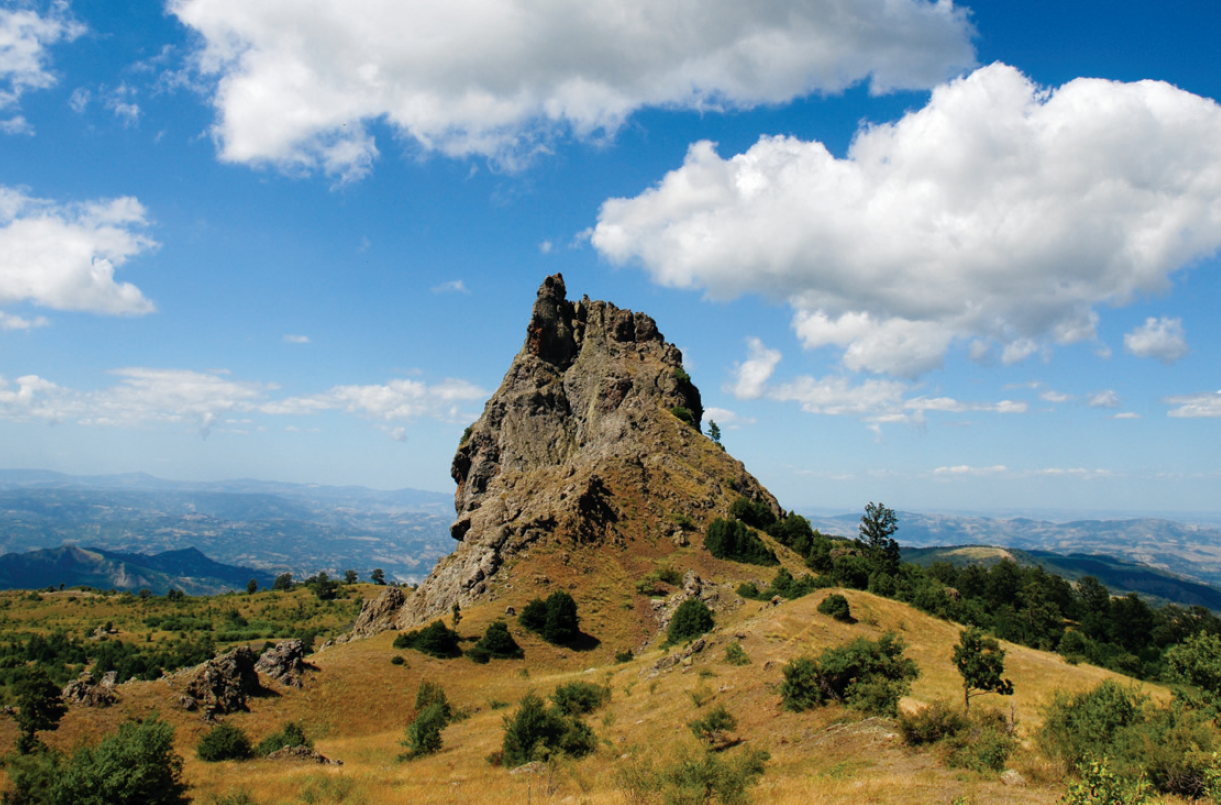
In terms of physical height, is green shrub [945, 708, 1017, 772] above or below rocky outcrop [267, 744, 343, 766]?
above

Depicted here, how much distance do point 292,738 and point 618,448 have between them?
56203 mm

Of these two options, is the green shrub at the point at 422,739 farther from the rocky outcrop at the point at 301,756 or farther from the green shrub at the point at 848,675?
the green shrub at the point at 848,675

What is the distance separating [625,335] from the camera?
99.9 metres

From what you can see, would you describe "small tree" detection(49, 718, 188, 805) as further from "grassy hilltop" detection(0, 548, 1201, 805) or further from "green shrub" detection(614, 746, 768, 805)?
"green shrub" detection(614, 746, 768, 805)

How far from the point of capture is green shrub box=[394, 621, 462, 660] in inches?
1704

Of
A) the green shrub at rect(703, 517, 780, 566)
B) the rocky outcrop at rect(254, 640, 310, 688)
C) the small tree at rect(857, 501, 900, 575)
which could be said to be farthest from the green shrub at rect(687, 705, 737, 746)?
the small tree at rect(857, 501, 900, 575)

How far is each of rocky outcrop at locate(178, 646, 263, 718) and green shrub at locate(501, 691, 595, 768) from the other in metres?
16.8

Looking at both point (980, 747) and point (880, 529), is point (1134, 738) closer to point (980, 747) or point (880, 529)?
point (980, 747)

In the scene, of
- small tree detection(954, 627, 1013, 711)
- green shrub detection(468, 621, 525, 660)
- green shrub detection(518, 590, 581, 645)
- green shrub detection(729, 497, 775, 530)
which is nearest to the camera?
small tree detection(954, 627, 1013, 711)

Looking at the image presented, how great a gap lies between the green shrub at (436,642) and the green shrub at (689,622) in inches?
655

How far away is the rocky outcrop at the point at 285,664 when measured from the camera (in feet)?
118

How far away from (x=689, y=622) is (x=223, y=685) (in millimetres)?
31147

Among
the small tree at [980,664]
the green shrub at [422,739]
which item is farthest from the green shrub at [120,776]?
the small tree at [980,664]

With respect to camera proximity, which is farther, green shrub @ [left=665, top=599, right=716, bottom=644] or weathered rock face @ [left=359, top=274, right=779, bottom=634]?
weathered rock face @ [left=359, top=274, right=779, bottom=634]
